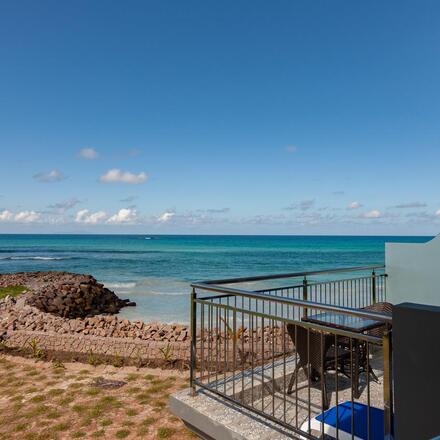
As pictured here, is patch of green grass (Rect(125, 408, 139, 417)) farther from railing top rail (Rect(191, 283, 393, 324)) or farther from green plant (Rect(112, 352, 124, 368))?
railing top rail (Rect(191, 283, 393, 324))

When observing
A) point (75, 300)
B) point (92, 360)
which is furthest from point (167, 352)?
point (75, 300)

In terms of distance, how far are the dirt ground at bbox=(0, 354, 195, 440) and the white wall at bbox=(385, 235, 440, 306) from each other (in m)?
4.40

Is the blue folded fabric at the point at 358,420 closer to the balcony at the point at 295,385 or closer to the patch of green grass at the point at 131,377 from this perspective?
the balcony at the point at 295,385

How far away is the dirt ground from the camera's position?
14.7 feet

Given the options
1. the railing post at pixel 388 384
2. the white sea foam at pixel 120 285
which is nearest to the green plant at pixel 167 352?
the railing post at pixel 388 384

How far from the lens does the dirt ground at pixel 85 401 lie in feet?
14.7

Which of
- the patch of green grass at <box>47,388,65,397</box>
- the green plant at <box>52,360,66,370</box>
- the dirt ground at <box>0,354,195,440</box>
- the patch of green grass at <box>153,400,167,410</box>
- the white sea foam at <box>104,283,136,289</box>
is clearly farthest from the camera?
the white sea foam at <box>104,283,136,289</box>

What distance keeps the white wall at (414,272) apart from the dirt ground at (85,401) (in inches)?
173

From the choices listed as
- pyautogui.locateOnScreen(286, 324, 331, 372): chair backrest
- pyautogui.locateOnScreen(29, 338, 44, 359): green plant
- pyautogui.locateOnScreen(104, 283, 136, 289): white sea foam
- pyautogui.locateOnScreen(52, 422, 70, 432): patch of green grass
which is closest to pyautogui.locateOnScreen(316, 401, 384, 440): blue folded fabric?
pyautogui.locateOnScreen(286, 324, 331, 372): chair backrest

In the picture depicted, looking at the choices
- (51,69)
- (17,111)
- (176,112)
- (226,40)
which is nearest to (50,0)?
(51,69)

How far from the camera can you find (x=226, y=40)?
13508 mm

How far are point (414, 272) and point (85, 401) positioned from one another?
20.1ft

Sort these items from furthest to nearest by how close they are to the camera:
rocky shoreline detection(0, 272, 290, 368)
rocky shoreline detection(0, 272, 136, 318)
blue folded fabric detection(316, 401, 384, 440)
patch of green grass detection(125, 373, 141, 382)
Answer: rocky shoreline detection(0, 272, 136, 318) → rocky shoreline detection(0, 272, 290, 368) → patch of green grass detection(125, 373, 141, 382) → blue folded fabric detection(316, 401, 384, 440)

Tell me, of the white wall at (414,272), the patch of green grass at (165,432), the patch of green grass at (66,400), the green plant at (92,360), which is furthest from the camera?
the green plant at (92,360)
